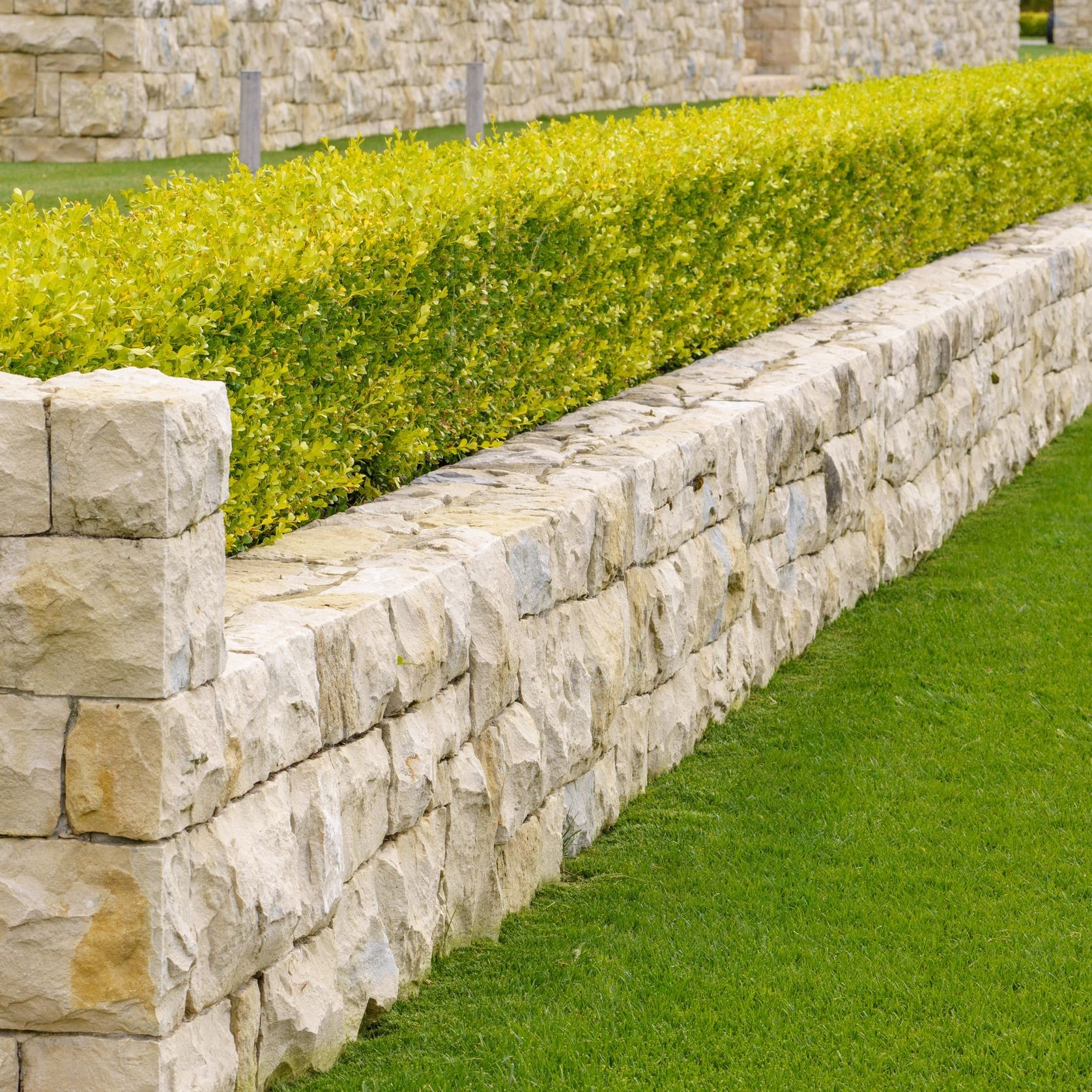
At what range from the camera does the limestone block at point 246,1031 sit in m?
3.27

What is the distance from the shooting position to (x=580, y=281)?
5816mm

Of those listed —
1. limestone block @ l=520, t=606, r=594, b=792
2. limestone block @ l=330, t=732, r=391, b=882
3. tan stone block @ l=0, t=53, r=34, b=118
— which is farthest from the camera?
tan stone block @ l=0, t=53, r=34, b=118

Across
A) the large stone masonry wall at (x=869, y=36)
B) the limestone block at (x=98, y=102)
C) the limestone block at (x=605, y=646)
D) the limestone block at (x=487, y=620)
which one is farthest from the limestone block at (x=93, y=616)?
the large stone masonry wall at (x=869, y=36)

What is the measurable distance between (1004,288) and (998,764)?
4.32 metres

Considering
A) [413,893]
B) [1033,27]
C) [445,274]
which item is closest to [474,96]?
[445,274]

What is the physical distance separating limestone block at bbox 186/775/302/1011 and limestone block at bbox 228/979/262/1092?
0.12ft

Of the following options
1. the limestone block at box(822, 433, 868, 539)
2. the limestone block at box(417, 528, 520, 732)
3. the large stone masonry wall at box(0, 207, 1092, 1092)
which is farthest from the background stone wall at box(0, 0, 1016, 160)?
the limestone block at box(417, 528, 520, 732)

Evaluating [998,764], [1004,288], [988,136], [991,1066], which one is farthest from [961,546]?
[991,1066]

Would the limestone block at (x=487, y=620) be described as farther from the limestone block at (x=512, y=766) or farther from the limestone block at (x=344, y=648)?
the limestone block at (x=344, y=648)

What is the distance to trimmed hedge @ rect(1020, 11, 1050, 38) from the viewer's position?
4519 centimetres

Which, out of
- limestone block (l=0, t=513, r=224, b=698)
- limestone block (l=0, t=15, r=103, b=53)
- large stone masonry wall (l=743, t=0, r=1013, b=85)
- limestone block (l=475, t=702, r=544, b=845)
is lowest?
limestone block (l=475, t=702, r=544, b=845)

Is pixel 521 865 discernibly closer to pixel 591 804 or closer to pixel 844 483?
pixel 591 804

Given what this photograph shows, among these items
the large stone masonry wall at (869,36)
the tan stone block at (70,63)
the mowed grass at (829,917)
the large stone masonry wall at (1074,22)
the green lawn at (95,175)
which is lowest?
the mowed grass at (829,917)

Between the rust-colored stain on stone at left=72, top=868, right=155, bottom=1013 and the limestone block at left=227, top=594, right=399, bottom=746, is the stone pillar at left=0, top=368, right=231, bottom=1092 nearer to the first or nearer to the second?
the rust-colored stain on stone at left=72, top=868, right=155, bottom=1013
